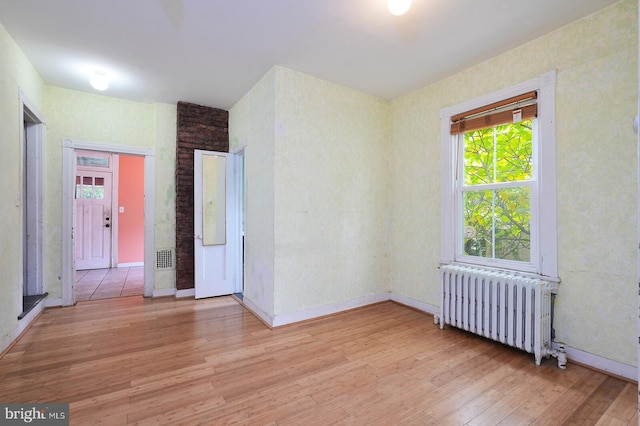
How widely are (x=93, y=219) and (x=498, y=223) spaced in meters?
7.89

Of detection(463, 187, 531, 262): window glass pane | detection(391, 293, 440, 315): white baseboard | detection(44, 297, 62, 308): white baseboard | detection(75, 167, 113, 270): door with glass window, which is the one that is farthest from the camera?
detection(75, 167, 113, 270): door with glass window

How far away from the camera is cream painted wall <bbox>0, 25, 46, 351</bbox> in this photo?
8.91ft

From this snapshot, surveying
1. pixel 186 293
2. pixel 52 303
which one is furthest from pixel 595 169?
pixel 52 303

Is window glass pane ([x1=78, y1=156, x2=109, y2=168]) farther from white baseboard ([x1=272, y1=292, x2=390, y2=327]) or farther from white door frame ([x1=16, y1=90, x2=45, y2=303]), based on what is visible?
white baseboard ([x1=272, y1=292, x2=390, y2=327])

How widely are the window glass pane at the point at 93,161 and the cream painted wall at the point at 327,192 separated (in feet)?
18.5

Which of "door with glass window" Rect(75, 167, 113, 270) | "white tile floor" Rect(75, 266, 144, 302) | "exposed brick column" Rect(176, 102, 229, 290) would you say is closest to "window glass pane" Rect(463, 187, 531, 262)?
"exposed brick column" Rect(176, 102, 229, 290)

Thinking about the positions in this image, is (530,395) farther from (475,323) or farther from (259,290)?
(259,290)

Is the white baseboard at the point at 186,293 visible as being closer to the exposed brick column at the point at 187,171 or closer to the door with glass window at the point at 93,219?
the exposed brick column at the point at 187,171

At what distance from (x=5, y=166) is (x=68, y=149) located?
1497 mm

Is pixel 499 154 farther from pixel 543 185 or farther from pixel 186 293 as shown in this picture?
pixel 186 293

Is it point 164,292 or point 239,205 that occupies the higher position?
point 239,205

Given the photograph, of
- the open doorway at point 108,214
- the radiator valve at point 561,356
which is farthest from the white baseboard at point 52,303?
the radiator valve at point 561,356

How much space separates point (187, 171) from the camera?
4.55 meters

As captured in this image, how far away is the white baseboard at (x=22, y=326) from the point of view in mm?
2707
